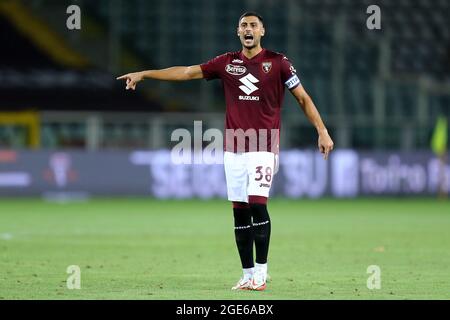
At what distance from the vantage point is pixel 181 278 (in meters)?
10.7

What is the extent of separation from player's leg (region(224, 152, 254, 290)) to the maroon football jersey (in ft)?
0.41

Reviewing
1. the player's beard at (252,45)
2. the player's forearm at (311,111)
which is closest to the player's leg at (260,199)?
the player's forearm at (311,111)

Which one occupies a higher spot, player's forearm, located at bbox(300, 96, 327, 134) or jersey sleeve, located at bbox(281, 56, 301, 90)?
jersey sleeve, located at bbox(281, 56, 301, 90)

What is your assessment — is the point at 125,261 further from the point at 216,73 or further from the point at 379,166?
the point at 379,166

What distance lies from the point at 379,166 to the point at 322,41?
5560 millimetres

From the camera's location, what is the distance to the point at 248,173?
390 inches

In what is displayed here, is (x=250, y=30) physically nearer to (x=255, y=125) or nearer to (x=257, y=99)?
(x=257, y=99)

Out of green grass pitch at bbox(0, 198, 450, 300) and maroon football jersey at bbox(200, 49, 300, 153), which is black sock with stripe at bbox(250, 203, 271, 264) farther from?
maroon football jersey at bbox(200, 49, 300, 153)

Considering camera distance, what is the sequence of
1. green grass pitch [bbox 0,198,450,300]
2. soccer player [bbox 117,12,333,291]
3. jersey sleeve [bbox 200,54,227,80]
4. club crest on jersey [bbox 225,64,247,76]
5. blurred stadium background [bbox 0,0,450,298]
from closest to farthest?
green grass pitch [bbox 0,198,450,300], soccer player [bbox 117,12,333,291], club crest on jersey [bbox 225,64,247,76], jersey sleeve [bbox 200,54,227,80], blurred stadium background [bbox 0,0,450,298]

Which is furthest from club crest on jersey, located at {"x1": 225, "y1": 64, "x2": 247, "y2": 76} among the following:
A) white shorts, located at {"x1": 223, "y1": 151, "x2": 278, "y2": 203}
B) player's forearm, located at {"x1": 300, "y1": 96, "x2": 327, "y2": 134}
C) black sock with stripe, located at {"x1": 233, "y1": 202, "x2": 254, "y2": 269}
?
black sock with stripe, located at {"x1": 233, "y1": 202, "x2": 254, "y2": 269}

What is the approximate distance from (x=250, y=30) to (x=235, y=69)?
0.41 meters

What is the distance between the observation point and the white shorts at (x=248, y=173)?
983 centimetres

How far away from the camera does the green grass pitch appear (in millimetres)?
9719
